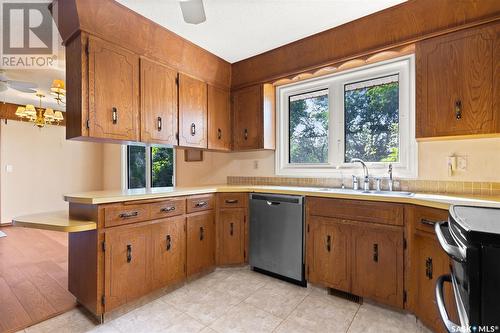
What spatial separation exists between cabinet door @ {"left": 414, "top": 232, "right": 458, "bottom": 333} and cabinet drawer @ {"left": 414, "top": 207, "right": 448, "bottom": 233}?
5 cm

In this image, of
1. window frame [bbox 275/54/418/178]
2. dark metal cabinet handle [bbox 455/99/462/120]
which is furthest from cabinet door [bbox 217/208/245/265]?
dark metal cabinet handle [bbox 455/99/462/120]

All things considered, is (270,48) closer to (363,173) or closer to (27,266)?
(363,173)

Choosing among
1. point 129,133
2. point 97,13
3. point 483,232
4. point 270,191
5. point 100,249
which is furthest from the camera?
point 270,191

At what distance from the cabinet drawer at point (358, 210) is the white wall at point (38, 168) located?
5.88 metres

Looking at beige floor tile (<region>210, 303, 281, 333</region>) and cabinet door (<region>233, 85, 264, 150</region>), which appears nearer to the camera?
beige floor tile (<region>210, 303, 281, 333</region>)

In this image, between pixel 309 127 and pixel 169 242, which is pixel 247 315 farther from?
pixel 309 127

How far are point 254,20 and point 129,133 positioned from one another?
158cm

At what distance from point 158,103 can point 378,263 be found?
8.11 feet

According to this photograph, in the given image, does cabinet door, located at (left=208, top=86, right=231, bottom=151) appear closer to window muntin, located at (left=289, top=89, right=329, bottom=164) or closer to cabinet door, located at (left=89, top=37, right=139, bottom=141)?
window muntin, located at (left=289, top=89, right=329, bottom=164)

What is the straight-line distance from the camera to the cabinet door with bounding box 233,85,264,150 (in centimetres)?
303

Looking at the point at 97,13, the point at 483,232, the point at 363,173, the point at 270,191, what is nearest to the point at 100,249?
the point at 270,191

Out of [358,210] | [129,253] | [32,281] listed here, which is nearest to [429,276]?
[358,210]

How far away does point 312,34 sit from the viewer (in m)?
2.54

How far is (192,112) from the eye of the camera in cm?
282
